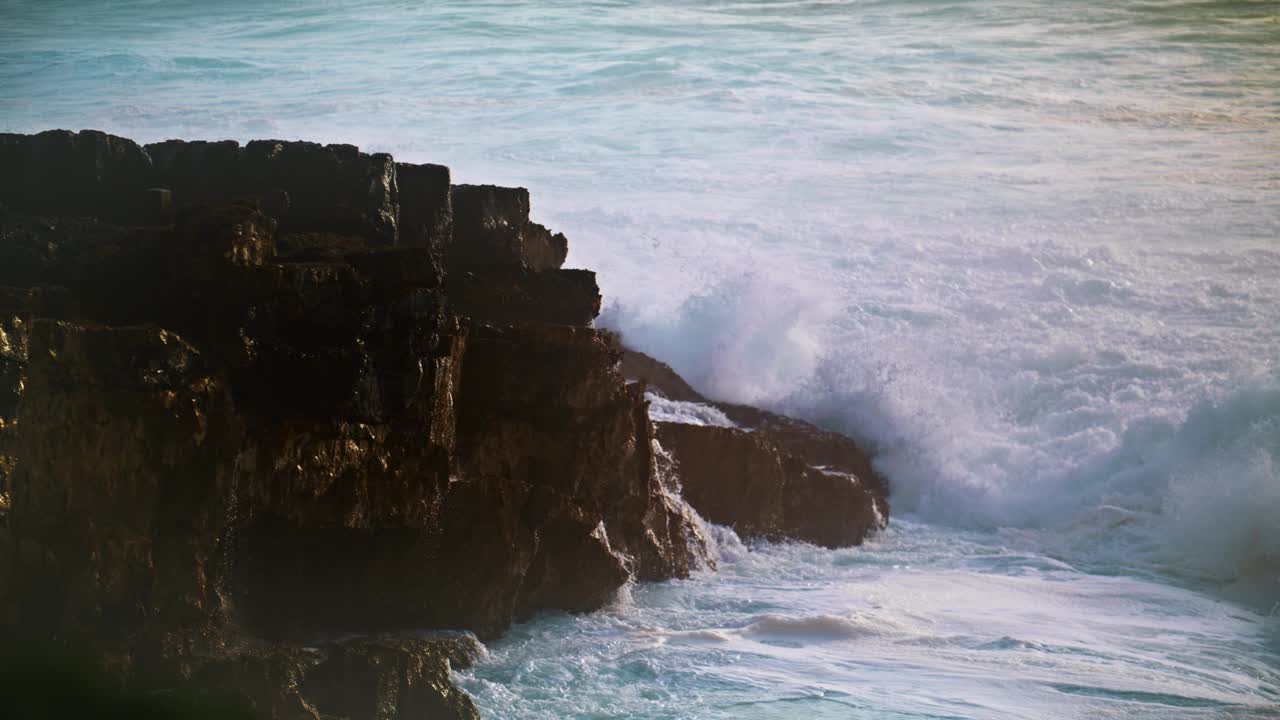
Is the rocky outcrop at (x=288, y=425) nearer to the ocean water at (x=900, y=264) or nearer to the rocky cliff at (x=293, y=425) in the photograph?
the rocky cliff at (x=293, y=425)

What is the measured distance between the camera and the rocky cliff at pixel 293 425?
4312 millimetres

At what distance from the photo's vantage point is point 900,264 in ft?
55.6

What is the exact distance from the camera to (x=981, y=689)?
20.3 feet

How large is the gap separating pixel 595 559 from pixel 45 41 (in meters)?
13.2

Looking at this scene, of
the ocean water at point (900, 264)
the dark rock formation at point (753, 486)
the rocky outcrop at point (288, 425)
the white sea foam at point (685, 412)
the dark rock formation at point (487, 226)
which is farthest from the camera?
the white sea foam at point (685, 412)

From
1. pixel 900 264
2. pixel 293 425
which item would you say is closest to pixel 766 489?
pixel 293 425

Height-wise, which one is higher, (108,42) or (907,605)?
(108,42)

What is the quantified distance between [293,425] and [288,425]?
0.07 ft

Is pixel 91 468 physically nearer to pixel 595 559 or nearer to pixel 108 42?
pixel 595 559

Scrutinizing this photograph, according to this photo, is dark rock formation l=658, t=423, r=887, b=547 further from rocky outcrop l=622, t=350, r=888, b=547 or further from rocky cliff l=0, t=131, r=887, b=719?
rocky cliff l=0, t=131, r=887, b=719

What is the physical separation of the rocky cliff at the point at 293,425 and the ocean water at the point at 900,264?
0.53 m

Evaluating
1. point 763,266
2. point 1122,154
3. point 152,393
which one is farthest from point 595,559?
point 1122,154

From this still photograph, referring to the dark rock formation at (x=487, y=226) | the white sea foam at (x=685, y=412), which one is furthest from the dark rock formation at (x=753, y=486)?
the dark rock formation at (x=487, y=226)

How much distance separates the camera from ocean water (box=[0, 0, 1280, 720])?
6.75 m
